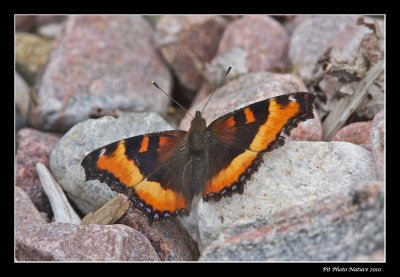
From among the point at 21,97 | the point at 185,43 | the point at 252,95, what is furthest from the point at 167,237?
the point at 21,97

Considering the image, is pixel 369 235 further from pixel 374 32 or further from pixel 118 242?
pixel 374 32

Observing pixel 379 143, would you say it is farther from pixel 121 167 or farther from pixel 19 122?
pixel 19 122

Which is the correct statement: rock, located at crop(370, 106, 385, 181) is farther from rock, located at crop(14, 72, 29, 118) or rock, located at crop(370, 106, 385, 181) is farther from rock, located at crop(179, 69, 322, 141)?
rock, located at crop(14, 72, 29, 118)

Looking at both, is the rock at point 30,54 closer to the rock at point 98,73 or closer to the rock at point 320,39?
the rock at point 98,73

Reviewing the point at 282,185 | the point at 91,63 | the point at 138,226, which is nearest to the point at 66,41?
the point at 91,63

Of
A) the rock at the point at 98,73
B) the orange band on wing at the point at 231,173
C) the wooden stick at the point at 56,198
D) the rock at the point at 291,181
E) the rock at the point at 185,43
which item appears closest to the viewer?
the rock at the point at 291,181

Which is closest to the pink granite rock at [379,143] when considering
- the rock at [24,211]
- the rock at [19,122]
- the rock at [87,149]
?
the rock at [87,149]
